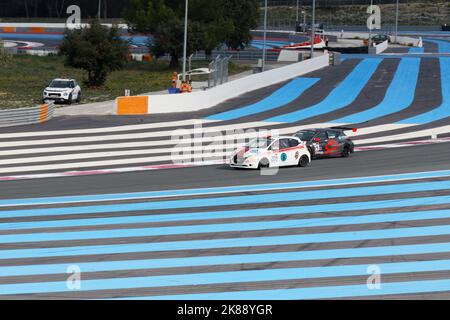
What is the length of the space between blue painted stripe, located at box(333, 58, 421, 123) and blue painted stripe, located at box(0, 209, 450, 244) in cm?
2229

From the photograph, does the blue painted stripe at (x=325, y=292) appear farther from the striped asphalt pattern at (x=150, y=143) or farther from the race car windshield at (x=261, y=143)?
the striped asphalt pattern at (x=150, y=143)

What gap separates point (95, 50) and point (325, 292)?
4578cm

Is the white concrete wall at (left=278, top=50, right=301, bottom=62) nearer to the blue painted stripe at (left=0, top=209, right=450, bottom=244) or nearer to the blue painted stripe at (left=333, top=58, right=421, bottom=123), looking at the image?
the blue painted stripe at (left=333, top=58, right=421, bottom=123)

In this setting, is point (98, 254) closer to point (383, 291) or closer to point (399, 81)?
point (383, 291)

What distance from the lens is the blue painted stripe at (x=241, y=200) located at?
25.8 metres

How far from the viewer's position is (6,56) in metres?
69.5

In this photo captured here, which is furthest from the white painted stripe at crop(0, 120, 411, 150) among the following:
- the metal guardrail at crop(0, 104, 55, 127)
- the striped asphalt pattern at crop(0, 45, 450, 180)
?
the metal guardrail at crop(0, 104, 55, 127)

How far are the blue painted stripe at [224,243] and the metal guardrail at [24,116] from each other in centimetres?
2276

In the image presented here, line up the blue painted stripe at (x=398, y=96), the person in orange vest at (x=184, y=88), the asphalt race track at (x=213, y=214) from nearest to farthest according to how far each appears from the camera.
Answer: the asphalt race track at (x=213, y=214)
the blue painted stripe at (x=398, y=96)
the person in orange vest at (x=184, y=88)

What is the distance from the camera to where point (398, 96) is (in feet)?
190

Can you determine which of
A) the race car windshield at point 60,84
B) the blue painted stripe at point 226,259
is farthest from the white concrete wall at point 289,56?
the blue painted stripe at point 226,259
